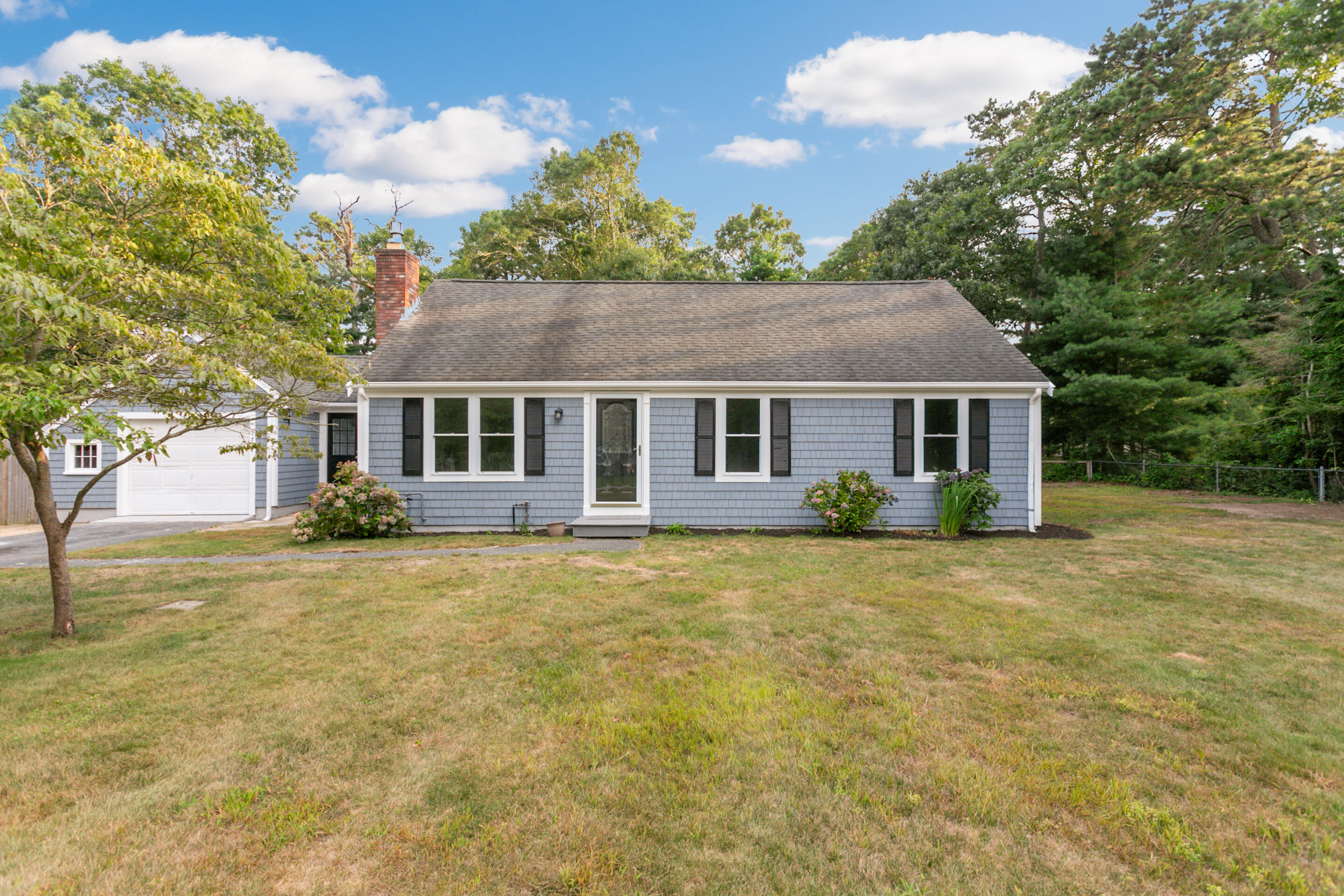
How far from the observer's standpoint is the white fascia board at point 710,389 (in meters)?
10.2

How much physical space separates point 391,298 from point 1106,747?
13211 millimetres

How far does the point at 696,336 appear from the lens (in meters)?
11.8

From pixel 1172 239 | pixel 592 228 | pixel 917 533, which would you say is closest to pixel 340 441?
pixel 917 533

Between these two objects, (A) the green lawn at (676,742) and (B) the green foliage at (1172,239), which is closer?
(A) the green lawn at (676,742)

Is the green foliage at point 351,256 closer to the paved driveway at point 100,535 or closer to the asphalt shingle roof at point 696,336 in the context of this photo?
the paved driveway at point 100,535

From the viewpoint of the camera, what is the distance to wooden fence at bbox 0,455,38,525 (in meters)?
11.6

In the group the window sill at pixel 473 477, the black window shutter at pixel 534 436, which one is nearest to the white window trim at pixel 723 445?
the black window shutter at pixel 534 436

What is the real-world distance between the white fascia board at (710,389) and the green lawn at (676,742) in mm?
4733

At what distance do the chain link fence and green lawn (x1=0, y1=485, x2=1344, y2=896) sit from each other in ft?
36.2

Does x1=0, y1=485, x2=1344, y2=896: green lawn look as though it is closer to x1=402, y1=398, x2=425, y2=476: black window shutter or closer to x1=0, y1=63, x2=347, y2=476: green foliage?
x1=0, y1=63, x2=347, y2=476: green foliage

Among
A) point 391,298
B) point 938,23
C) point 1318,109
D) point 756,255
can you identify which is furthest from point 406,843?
point 756,255

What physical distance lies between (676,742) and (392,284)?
38.9ft

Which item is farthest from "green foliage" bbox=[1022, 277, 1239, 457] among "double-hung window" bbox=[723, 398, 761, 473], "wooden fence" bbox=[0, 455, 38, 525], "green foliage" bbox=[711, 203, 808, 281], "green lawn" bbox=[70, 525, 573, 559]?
"wooden fence" bbox=[0, 455, 38, 525]

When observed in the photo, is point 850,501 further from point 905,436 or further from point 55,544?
point 55,544
